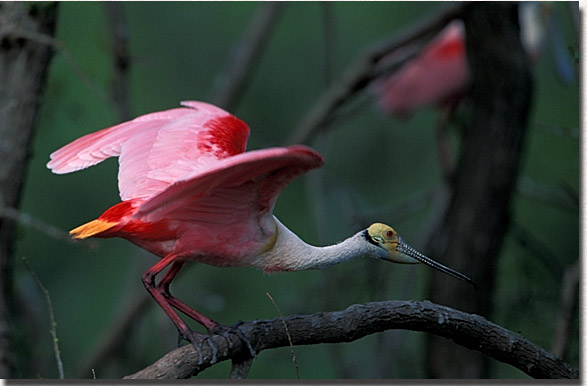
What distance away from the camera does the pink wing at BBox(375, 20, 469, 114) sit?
4.08m

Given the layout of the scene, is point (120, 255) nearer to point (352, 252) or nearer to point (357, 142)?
point (357, 142)

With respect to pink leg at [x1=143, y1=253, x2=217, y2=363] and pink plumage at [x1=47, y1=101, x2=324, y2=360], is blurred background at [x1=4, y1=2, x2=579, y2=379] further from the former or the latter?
pink leg at [x1=143, y1=253, x2=217, y2=363]

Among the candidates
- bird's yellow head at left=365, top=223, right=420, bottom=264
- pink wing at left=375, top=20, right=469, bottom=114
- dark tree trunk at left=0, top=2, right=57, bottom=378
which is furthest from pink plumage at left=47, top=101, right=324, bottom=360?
pink wing at left=375, top=20, right=469, bottom=114

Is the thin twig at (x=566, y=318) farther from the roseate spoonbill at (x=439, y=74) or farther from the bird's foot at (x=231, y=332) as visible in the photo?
the roseate spoonbill at (x=439, y=74)

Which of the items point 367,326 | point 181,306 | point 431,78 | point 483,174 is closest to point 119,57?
point 483,174

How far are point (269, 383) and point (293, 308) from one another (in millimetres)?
2245

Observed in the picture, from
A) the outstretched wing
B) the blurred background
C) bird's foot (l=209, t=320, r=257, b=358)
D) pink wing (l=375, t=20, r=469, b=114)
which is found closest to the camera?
the outstretched wing

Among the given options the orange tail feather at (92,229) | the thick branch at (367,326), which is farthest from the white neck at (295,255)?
the orange tail feather at (92,229)

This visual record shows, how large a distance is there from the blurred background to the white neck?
1.73m

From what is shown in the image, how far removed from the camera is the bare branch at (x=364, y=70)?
11.0ft

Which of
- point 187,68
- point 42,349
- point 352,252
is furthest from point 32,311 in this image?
point 352,252

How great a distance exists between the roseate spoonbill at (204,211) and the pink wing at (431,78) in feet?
8.10

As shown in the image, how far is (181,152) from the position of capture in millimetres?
1710

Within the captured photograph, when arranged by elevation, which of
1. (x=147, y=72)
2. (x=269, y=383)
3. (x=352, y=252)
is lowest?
(x=269, y=383)
